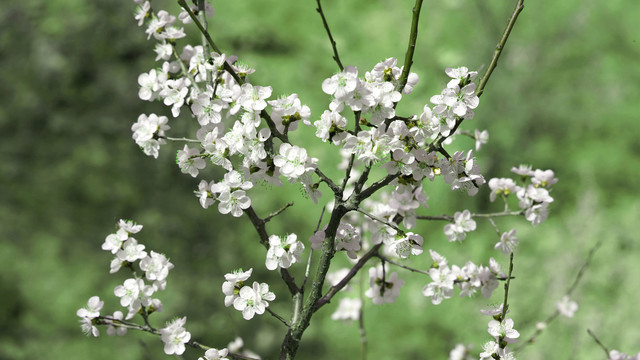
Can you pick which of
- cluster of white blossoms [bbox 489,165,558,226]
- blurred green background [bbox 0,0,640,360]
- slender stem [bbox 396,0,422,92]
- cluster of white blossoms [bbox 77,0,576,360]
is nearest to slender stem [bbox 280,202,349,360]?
cluster of white blossoms [bbox 77,0,576,360]

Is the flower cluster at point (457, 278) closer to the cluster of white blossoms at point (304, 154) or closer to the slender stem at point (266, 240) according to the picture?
the cluster of white blossoms at point (304, 154)

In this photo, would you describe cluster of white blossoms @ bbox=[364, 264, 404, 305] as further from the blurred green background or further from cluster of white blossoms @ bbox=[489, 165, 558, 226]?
the blurred green background

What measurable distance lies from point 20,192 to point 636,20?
13.2ft

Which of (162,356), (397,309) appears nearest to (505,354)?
(162,356)

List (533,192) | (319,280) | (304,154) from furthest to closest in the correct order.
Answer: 1. (533,192)
2. (319,280)
3. (304,154)

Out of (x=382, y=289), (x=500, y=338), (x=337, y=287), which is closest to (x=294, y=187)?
(x=382, y=289)

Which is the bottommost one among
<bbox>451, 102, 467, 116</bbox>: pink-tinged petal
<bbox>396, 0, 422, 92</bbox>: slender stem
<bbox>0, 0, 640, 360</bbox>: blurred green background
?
<bbox>451, 102, 467, 116</bbox>: pink-tinged petal

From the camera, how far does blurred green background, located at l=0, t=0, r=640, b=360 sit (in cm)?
248

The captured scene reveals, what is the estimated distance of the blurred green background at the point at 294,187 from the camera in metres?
2.48

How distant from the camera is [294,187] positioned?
10.3ft

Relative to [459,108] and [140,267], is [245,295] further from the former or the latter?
[459,108]

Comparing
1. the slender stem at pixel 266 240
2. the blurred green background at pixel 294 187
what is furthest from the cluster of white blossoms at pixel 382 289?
the blurred green background at pixel 294 187

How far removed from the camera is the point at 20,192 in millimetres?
2506

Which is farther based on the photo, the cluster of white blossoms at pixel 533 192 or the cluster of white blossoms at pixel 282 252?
the cluster of white blossoms at pixel 533 192
